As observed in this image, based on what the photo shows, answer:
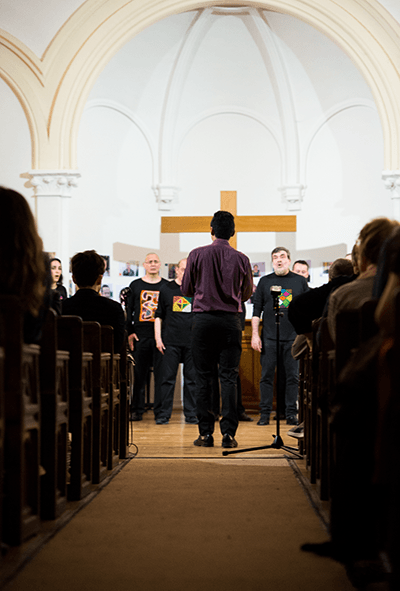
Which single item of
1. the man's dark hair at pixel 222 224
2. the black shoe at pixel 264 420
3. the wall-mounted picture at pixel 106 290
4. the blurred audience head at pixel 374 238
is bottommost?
the black shoe at pixel 264 420

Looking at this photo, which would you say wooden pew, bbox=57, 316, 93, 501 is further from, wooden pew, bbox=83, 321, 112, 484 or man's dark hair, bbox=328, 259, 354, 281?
man's dark hair, bbox=328, 259, 354, 281

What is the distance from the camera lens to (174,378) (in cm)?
651

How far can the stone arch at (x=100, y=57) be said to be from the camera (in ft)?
24.7

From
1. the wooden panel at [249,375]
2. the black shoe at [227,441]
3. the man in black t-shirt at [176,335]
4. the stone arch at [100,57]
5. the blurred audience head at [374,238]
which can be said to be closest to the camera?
the blurred audience head at [374,238]

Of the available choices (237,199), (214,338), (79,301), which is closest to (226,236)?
(214,338)

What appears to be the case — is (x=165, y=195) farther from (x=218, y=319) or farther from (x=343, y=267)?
(x=343, y=267)

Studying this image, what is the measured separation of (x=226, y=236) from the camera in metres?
4.80

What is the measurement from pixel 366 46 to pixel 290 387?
4.12m

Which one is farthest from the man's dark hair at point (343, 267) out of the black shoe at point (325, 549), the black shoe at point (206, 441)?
the black shoe at point (325, 549)

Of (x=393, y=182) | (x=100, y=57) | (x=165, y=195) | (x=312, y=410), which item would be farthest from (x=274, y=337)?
(x=165, y=195)

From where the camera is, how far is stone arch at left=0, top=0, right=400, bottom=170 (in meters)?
7.52

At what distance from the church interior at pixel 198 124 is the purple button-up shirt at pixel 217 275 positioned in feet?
8.80

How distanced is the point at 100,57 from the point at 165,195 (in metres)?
2.68

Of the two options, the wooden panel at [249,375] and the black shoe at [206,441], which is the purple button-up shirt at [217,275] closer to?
the black shoe at [206,441]
